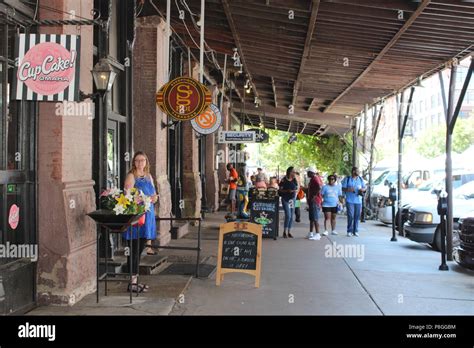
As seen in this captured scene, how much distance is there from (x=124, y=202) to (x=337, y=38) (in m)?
6.21

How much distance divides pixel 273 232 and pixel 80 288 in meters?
7.01

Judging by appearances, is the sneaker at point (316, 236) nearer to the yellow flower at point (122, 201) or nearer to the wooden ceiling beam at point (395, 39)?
the wooden ceiling beam at point (395, 39)

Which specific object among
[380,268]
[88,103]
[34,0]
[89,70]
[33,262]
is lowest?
[380,268]

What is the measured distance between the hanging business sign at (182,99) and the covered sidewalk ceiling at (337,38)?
1.51 meters

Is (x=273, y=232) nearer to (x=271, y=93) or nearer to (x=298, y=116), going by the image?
(x=271, y=93)

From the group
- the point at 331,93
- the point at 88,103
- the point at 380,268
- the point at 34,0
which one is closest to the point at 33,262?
the point at 88,103

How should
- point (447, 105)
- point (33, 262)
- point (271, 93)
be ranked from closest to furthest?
point (33, 262), point (447, 105), point (271, 93)

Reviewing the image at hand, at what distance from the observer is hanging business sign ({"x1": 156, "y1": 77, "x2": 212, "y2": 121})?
9.49 m

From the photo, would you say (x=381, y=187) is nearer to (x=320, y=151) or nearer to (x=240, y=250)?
(x=320, y=151)

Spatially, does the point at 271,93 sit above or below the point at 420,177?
above

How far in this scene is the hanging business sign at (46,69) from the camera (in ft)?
17.5

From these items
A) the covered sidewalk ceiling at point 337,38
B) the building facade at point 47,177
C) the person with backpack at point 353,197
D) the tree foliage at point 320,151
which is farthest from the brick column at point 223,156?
the building facade at point 47,177

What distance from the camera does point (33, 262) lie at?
228 inches

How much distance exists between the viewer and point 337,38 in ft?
33.6
